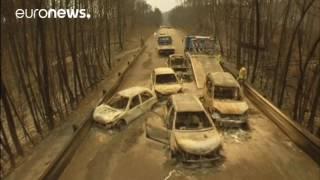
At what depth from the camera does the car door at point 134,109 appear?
61.1ft

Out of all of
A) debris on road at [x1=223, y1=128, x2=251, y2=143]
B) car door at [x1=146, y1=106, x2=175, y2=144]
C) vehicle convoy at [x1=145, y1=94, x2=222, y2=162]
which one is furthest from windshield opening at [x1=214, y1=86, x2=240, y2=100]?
car door at [x1=146, y1=106, x2=175, y2=144]

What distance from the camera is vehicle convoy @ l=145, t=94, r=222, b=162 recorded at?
14.0 m

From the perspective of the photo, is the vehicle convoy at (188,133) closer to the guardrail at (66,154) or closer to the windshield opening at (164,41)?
the guardrail at (66,154)

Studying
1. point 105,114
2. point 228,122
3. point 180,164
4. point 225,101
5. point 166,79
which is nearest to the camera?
point 180,164

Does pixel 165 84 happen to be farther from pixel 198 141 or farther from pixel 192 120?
pixel 198 141

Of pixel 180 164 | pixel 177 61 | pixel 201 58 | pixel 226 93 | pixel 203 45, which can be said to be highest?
pixel 203 45

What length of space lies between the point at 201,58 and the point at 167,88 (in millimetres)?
8852

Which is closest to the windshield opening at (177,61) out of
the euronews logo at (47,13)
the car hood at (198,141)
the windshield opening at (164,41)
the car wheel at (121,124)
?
the euronews logo at (47,13)

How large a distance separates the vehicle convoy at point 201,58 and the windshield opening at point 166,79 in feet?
9.78

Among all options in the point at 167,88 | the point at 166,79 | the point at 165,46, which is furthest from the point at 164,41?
the point at 167,88

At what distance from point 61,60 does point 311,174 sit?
15179mm

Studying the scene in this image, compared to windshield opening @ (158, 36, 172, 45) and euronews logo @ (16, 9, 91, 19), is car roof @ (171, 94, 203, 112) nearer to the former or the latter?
euronews logo @ (16, 9, 91, 19)

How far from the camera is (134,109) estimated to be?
19062mm

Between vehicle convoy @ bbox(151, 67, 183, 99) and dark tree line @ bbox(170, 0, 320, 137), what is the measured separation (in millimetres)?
5747
